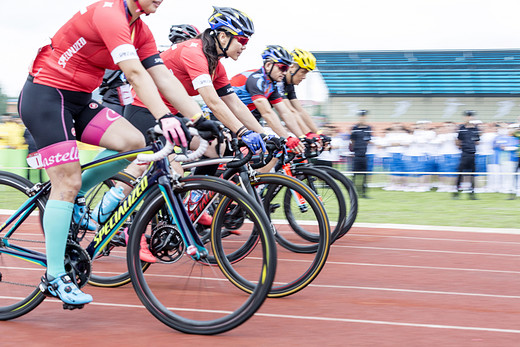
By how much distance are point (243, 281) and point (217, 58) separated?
187 cm

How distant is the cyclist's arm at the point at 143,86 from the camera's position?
338cm

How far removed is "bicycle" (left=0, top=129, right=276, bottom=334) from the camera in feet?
11.1

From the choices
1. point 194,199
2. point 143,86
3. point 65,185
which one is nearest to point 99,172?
point 65,185

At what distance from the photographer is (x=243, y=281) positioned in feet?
13.2

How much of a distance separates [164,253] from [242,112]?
1.71 m

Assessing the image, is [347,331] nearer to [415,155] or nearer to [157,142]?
[157,142]

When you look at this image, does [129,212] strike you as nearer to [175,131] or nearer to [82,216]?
[82,216]

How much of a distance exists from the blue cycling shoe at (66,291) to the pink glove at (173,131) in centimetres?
103

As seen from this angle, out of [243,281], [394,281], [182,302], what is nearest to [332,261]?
[394,281]

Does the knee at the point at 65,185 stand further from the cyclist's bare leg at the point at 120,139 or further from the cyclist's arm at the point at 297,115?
the cyclist's arm at the point at 297,115

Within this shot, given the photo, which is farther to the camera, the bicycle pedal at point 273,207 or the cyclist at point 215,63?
the bicycle pedal at point 273,207

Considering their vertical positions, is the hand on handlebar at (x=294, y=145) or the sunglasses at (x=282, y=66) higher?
the sunglasses at (x=282, y=66)

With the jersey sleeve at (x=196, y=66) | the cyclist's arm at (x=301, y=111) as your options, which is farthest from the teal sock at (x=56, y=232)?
the cyclist's arm at (x=301, y=111)

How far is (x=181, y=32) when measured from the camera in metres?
7.36
